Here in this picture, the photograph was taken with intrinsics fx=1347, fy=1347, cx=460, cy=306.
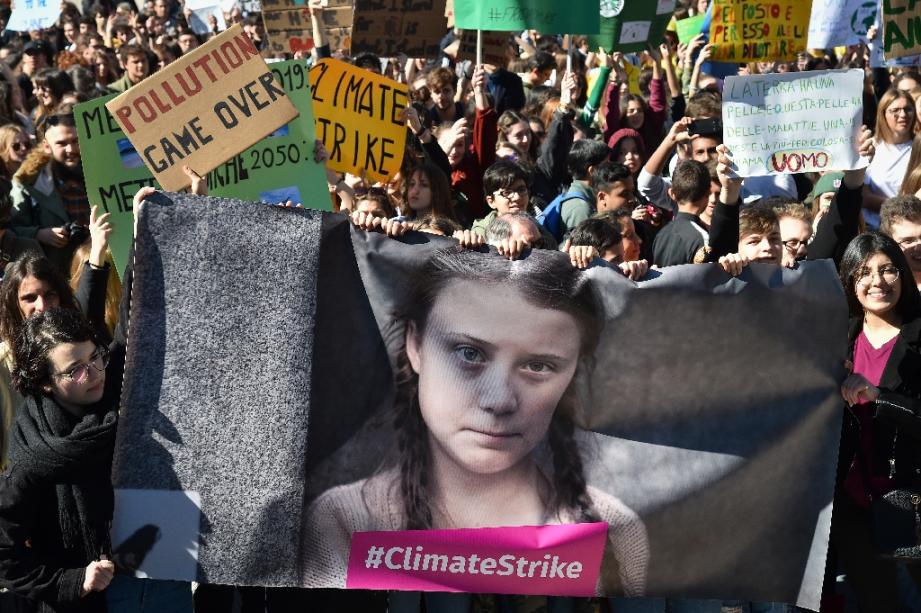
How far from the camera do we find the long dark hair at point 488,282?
4.17m

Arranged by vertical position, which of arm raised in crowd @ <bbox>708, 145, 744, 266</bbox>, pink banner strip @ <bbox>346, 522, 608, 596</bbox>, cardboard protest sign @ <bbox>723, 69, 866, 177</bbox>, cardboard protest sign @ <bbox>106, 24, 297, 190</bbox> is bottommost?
pink banner strip @ <bbox>346, 522, 608, 596</bbox>

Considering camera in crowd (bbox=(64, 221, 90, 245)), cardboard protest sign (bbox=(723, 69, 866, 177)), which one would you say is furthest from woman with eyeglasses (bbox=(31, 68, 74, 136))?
cardboard protest sign (bbox=(723, 69, 866, 177))

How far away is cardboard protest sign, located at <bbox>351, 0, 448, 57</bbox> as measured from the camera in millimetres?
9242

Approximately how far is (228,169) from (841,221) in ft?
8.66

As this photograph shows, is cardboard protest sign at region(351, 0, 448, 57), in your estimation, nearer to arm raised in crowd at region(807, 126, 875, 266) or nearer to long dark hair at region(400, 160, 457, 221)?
long dark hair at region(400, 160, 457, 221)

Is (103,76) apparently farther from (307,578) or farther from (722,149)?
(307,578)

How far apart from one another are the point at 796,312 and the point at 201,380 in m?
1.88

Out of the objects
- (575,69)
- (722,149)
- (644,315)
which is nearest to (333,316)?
(644,315)

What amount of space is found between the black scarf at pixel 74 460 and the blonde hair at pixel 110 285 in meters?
0.98

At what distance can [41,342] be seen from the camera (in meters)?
4.21

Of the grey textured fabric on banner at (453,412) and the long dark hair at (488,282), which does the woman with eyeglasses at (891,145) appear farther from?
the long dark hair at (488,282)

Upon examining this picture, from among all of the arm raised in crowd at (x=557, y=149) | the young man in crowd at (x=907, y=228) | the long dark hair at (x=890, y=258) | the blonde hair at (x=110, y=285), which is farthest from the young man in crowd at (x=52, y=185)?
the young man in crowd at (x=907, y=228)

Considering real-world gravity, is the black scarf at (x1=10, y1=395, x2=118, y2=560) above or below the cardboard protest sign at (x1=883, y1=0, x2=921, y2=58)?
below

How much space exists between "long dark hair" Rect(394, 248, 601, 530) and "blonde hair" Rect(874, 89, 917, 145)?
501cm
